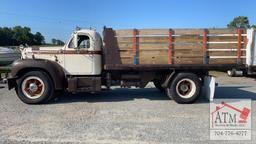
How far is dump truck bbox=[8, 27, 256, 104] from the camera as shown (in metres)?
8.98

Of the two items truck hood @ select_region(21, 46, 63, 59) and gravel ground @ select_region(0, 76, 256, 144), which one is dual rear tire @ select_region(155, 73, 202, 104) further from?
truck hood @ select_region(21, 46, 63, 59)

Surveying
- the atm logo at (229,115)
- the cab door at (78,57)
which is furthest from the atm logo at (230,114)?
the cab door at (78,57)

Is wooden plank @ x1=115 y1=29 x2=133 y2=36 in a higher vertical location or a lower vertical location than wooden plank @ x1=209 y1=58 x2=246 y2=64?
higher

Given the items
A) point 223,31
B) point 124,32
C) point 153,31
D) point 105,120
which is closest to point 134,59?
point 124,32

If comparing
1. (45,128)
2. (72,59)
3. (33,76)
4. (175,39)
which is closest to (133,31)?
(175,39)

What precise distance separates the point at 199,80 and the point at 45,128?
5089mm

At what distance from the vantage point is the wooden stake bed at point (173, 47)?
8953 mm

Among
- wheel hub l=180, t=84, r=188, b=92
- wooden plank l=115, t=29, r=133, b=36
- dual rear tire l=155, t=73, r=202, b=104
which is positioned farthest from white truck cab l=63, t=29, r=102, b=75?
wheel hub l=180, t=84, r=188, b=92

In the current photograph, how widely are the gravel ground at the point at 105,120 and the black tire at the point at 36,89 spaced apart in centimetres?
26

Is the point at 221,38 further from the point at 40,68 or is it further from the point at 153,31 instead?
the point at 40,68

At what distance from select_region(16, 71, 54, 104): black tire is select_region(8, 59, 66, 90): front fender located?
0.51ft

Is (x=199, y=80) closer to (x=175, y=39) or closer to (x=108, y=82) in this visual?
(x=175, y=39)

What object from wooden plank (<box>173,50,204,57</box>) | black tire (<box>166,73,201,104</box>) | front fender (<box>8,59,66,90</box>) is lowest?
black tire (<box>166,73,201,104</box>)

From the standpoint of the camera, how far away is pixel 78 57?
9.38m
